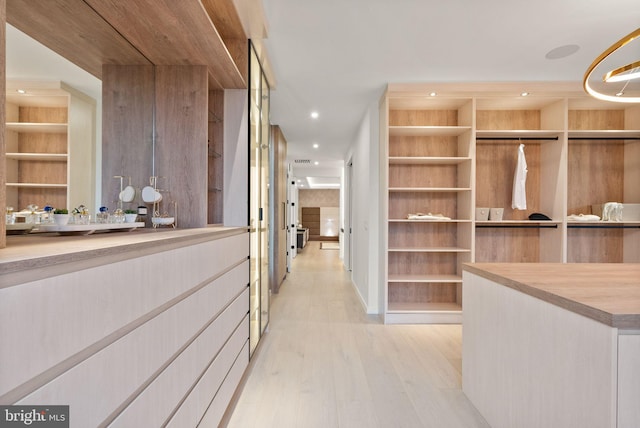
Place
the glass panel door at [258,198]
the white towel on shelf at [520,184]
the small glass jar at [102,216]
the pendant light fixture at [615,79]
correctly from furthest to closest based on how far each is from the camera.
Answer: the white towel on shelf at [520,184], the glass panel door at [258,198], the pendant light fixture at [615,79], the small glass jar at [102,216]

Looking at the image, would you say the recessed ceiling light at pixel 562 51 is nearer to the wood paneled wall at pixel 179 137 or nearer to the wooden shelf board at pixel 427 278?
the wooden shelf board at pixel 427 278

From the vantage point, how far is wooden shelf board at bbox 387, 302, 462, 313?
3609 millimetres

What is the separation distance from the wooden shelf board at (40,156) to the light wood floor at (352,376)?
5.29 feet

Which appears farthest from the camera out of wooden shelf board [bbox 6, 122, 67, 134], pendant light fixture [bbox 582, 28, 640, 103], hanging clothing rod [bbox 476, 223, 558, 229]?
hanging clothing rod [bbox 476, 223, 558, 229]

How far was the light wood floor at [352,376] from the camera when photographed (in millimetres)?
1908

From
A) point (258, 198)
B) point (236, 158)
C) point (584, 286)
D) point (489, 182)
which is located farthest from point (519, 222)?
point (236, 158)

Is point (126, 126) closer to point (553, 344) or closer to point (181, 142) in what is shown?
point (181, 142)

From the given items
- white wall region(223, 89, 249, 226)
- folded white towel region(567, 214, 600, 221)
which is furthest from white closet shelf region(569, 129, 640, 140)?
white wall region(223, 89, 249, 226)

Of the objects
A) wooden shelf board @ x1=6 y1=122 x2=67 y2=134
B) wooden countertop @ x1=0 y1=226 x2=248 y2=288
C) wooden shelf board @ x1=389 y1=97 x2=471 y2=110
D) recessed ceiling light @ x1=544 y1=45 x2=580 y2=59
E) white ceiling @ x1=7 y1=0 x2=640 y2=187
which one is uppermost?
recessed ceiling light @ x1=544 y1=45 x2=580 y2=59

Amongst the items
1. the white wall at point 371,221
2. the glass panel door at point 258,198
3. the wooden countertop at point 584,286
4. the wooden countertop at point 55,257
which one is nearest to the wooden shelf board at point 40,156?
the wooden countertop at point 55,257

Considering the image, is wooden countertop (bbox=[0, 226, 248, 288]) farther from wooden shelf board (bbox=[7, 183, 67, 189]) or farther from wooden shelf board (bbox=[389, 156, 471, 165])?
wooden shelf board (bbox=[389, 156, 471, 165])

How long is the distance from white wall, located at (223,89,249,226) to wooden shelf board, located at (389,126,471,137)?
1790mm

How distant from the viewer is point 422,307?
12.1 ft

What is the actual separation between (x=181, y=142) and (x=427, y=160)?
2715 millimetres
